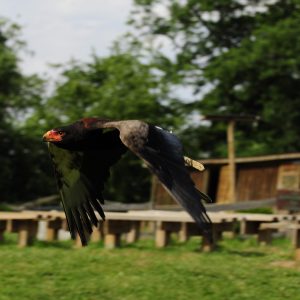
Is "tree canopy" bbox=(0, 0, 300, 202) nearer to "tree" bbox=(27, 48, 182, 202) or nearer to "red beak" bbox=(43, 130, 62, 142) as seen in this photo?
"tree" bbox=(27, 48, 182, 202)

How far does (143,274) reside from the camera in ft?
33.8

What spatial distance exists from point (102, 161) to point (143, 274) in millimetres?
2256

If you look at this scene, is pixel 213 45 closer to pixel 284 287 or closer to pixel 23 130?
pixel 23 130

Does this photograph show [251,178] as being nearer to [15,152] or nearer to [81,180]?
[15,152]

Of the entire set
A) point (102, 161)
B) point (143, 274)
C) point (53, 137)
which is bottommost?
point (143, 274)

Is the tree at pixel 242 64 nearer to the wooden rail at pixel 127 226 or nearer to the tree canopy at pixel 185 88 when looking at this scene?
the tree canopy at pixel 185 88

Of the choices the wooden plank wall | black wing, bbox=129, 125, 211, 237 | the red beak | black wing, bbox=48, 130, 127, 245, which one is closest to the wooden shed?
the wooden plank wall

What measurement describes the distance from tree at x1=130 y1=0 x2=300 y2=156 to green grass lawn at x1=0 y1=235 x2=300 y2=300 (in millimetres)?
21281

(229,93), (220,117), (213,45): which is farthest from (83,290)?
(213,45)

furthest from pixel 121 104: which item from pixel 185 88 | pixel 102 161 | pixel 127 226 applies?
pixel 102 161

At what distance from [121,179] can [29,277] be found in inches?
1021

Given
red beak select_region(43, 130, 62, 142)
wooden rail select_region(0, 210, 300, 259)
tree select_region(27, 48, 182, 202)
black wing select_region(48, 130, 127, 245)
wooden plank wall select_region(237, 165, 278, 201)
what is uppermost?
tree select_region(27, 48, 182, 202)

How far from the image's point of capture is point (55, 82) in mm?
39375

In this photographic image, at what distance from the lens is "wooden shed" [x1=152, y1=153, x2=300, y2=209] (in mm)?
27656
